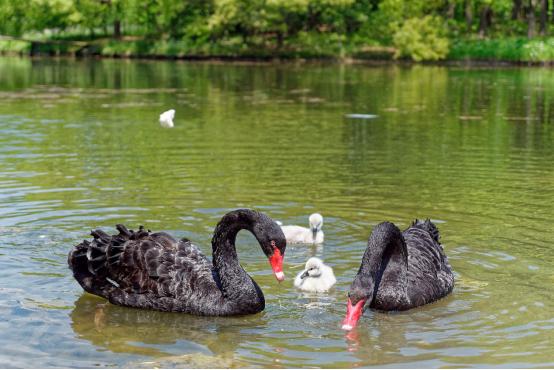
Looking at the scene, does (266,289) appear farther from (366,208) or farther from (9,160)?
(9,160)

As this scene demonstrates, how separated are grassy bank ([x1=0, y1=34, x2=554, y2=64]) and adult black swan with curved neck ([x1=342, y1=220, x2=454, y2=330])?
36020mm

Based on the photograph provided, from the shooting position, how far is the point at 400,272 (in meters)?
6.90

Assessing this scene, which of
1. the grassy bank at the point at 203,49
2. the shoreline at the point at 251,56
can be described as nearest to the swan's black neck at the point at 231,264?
the shoreline at the point at 251,56

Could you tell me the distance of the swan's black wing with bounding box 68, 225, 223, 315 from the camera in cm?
688

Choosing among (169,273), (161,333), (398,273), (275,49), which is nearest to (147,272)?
(169,273)

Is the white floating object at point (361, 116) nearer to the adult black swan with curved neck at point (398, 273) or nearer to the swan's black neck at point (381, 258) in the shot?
the adult black swan with curved neck at point (398, 273)

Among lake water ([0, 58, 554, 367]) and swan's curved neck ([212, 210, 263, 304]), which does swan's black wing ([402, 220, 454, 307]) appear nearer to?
lake water ([0, 58, 554, 367])

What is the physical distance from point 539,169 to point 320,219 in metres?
5.47

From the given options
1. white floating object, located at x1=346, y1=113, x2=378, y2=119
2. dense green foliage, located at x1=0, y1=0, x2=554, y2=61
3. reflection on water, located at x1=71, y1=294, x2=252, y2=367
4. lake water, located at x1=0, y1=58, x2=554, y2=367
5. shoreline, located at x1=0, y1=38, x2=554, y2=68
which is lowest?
reflection on water, located at x1=71, y1=294, x2=252, y2=367

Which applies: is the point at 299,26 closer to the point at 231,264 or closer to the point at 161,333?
the point at 231,264

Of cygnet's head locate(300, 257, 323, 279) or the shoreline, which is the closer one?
cygnet's head locate(300, 257, 323, 279)

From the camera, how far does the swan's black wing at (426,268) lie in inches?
→ 278

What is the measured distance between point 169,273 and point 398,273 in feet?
5.48

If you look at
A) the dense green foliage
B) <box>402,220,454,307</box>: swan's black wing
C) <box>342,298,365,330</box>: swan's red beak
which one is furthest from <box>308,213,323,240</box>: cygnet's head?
the dense green foliage
